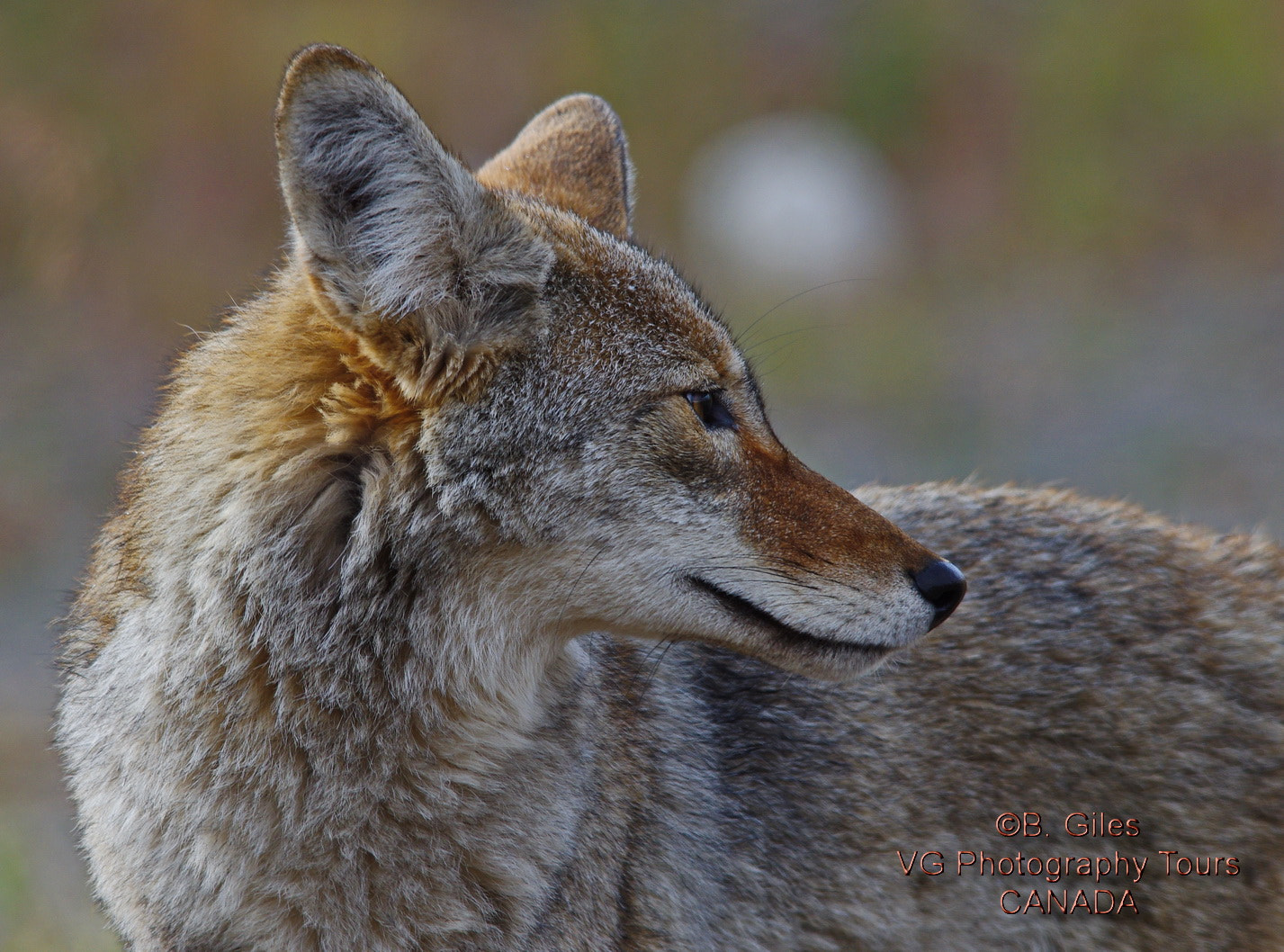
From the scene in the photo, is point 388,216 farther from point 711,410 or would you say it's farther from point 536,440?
point 711,410

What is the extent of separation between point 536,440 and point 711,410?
0.51 meters

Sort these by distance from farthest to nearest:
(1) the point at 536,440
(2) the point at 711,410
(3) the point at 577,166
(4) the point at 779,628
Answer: (3) the point at 577,166 < (2) the point at 711,410 < (4) the point at 779,628 < (1) the point at 536,440

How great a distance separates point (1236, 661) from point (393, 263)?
2876mm

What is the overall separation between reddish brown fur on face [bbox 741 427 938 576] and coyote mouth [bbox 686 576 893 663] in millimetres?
147

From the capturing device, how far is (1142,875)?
4.08 m

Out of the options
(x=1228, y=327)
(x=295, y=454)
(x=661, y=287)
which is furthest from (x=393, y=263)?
(x=1228, y=327)

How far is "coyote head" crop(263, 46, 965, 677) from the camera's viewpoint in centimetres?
314

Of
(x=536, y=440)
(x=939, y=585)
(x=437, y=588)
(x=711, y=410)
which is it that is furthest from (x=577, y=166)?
(x=939, y=585)

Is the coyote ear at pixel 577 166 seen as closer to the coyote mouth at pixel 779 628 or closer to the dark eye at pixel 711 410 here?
the dark eye at pixel 711 410

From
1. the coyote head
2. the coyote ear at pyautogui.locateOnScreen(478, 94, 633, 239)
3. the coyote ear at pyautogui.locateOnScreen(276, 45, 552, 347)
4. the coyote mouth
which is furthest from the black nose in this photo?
the coyote ear at pyautogui.locateOnScreen(478, 94, 633, 239)

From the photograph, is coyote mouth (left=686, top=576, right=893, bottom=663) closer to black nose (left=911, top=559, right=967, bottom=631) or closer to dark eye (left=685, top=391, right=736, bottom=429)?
black nose (left=911, top=559, right=967, bottom=631)

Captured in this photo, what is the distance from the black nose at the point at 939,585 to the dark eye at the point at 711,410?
0.61m

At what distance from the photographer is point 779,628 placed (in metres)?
3.38

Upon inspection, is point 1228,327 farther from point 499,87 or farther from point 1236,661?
point 1236,661
